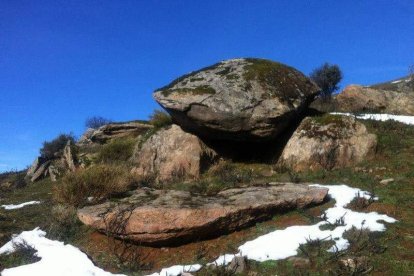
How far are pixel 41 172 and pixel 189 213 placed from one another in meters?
13.5

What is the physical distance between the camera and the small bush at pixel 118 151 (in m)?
14.9

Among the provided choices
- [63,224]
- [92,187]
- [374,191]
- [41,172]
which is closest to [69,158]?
[41,172]

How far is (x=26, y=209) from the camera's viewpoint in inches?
479

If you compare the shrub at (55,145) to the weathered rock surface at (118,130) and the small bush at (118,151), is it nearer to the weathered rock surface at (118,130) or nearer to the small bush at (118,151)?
the weathered rock surface at (118,130)

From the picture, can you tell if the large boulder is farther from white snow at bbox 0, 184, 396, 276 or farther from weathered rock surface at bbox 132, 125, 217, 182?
white snow at bbox 0, 184, 396, 276

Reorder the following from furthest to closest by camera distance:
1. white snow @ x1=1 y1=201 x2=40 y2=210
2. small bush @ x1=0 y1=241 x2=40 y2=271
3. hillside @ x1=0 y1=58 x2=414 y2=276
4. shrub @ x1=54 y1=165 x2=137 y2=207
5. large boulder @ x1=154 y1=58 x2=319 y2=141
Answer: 1. white snow @ x1=1 y1=201 x2=40 y2=210
2. large boulder @ x1=154 y1=58 x2=319 y2=141
3. shrub @ x1=54 y1=165 x2=137 y2=207
4. small bush @ x1=0 y1=241 x2=40 y2=271
5. hillside @ x1=0 y1=58 x2=414 y2=276

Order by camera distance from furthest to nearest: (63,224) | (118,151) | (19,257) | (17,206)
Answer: (118,151) → (17,206) → (63,224) → (19,257)

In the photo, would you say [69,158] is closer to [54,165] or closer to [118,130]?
[54,165]

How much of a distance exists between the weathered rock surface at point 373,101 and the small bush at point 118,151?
918cm

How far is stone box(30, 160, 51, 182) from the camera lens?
18.6 meters

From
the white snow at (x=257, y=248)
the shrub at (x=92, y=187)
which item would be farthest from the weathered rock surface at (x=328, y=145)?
the shrub at (x=92, y=187)

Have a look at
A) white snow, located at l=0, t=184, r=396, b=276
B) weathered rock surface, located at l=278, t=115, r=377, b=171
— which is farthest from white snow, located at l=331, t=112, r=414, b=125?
white snow, located at l=0, t=184, r=396, b=276

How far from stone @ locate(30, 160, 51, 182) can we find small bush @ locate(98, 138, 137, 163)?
4515 millimetres

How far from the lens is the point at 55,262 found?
7.22 m
